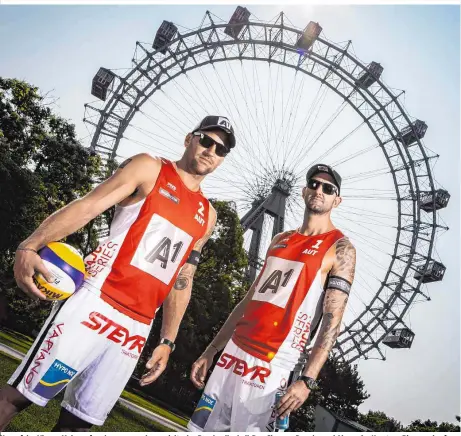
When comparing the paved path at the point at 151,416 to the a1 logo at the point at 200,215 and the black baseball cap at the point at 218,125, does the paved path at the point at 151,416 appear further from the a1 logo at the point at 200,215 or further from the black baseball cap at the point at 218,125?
the black baseball cap at the point at 218,125

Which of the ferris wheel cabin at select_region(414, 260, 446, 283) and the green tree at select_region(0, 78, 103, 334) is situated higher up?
the ferris wheel cabin at select_region(414, 260, 446, 283)

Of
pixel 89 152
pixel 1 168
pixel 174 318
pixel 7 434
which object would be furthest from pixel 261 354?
pixel 89 152

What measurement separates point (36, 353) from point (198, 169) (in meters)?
1.84

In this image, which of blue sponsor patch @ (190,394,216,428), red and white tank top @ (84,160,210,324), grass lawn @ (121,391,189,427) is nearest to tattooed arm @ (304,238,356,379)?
blue sponsor patch @ (190,394,216,428)

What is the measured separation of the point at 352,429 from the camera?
3978 centimetres

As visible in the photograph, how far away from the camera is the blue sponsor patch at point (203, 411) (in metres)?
3.96

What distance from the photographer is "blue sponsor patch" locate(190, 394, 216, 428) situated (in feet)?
13.0

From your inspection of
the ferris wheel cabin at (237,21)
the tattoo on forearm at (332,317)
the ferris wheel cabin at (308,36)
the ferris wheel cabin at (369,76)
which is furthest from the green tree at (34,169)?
the tattoo on forearm at (332,317)

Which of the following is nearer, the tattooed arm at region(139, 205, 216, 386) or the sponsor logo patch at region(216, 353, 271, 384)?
the sponsor logo patch at region(216, 353, 271, 384)

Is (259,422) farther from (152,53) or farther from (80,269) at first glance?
(152,53)

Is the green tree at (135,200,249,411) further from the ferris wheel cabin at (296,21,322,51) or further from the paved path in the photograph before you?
the ferris wheel cabin at (296,21,322,51)

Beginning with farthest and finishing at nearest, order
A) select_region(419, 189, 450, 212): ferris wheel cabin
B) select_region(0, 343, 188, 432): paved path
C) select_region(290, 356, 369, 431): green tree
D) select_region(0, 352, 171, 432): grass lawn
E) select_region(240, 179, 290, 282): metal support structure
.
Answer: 1. select_region(290, 356, 369, 431): green tree
2. select_region(419, 189, 450, 212): ferris wheel cabin
3. select_region(240, 179, 290, 282): metal support structure
4. select_region(0, 343, 188, 432): paved path
5. select_region(0, 352, 171, 432): grass lawn

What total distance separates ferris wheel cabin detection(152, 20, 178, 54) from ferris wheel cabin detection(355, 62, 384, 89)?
39.4ft

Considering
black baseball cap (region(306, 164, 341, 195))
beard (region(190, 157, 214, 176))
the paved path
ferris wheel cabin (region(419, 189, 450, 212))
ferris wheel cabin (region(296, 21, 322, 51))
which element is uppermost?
ferris wheel cabin (region(296, 21, 322, 51))
